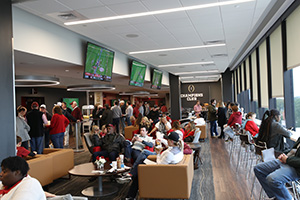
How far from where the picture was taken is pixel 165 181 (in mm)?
3953

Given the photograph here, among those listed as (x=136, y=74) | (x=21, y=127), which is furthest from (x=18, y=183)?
(x=136, y=74)

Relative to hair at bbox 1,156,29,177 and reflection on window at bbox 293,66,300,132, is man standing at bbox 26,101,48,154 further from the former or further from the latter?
reflection on window at bbox 293,66,300,132

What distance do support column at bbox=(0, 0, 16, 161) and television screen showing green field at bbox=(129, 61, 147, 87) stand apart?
644 centimetres

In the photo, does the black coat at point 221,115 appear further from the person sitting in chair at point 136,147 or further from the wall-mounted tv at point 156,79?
the person sitting in chair at point 136,147

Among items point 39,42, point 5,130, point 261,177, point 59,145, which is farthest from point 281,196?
point 59,145

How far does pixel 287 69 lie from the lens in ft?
19.6

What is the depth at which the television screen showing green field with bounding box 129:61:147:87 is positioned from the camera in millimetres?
10359

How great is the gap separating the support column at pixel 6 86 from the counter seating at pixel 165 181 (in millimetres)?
1890

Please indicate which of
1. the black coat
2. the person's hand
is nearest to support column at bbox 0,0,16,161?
the person's hand

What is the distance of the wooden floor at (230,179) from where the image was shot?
14.9 ft

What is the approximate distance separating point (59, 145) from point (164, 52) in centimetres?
433

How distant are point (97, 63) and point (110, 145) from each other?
8.15ft

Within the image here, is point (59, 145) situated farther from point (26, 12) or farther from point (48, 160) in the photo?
point (26, 12)

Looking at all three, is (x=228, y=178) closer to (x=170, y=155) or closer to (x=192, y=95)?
(x=170, y=155)
